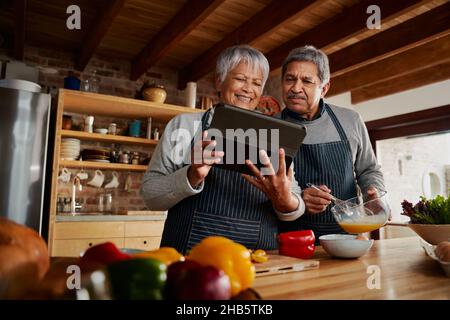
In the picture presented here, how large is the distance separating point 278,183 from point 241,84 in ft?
1.68

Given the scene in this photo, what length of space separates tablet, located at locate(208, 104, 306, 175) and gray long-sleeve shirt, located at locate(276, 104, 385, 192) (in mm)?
586

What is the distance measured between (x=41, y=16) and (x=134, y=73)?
118cm

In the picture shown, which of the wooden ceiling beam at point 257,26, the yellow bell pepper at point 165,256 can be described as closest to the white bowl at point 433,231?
the yellow bell pepper at point 165,256

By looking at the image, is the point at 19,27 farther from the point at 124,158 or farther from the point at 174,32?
the point at 124,158

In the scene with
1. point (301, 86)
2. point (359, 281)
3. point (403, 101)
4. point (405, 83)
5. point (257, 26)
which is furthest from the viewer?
point (403, 101)

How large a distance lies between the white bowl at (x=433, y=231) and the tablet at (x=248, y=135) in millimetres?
527

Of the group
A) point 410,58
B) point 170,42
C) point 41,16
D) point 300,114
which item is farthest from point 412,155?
point 41,16

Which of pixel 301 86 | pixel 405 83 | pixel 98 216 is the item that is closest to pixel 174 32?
pixel 98 216

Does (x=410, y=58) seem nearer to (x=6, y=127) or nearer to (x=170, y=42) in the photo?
(x=170, y=42)

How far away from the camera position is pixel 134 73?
426cm

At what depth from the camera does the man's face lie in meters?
1.66

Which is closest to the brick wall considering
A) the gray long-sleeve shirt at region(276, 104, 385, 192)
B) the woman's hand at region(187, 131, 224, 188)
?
the gray long-sleeve shirt at region(276, 104, 385, 192)

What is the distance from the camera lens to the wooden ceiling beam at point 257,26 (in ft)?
9.17

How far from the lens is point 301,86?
1674 mm
